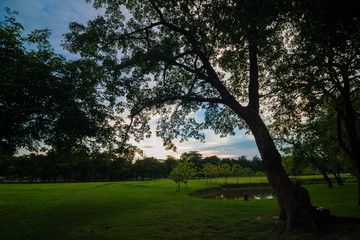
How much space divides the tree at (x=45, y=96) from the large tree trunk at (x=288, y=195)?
34.5 ft

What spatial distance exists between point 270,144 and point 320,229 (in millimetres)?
4031

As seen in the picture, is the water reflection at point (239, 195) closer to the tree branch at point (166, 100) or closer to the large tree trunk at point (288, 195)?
the large tree trunk at point (288, 195)

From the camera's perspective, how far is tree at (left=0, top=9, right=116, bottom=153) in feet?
30.1

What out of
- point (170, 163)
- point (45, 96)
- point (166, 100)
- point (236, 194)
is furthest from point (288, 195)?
point (170, 163)

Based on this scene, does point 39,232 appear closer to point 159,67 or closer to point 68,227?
point 68,227

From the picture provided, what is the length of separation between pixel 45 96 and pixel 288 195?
14.1m

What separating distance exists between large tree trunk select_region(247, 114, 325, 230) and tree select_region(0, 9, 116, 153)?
1050cm

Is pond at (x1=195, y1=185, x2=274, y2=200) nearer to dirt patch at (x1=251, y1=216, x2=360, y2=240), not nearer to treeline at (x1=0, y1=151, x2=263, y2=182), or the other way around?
treeline at (x1=0, y1=151, x2=263, y2=182)

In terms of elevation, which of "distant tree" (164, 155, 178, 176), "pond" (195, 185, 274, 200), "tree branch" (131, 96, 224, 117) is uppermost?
"tree branch" (131, 96, 224, 117)

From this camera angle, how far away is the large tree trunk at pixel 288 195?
24.2 feet

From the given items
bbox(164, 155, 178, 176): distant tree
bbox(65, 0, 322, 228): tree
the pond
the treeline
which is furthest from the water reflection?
bbox(164, 155, 178, 176): distant tree

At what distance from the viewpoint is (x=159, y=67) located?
12.8 metres

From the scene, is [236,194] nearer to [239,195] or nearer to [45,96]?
[239,195]

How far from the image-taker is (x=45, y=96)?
9.68 metres
